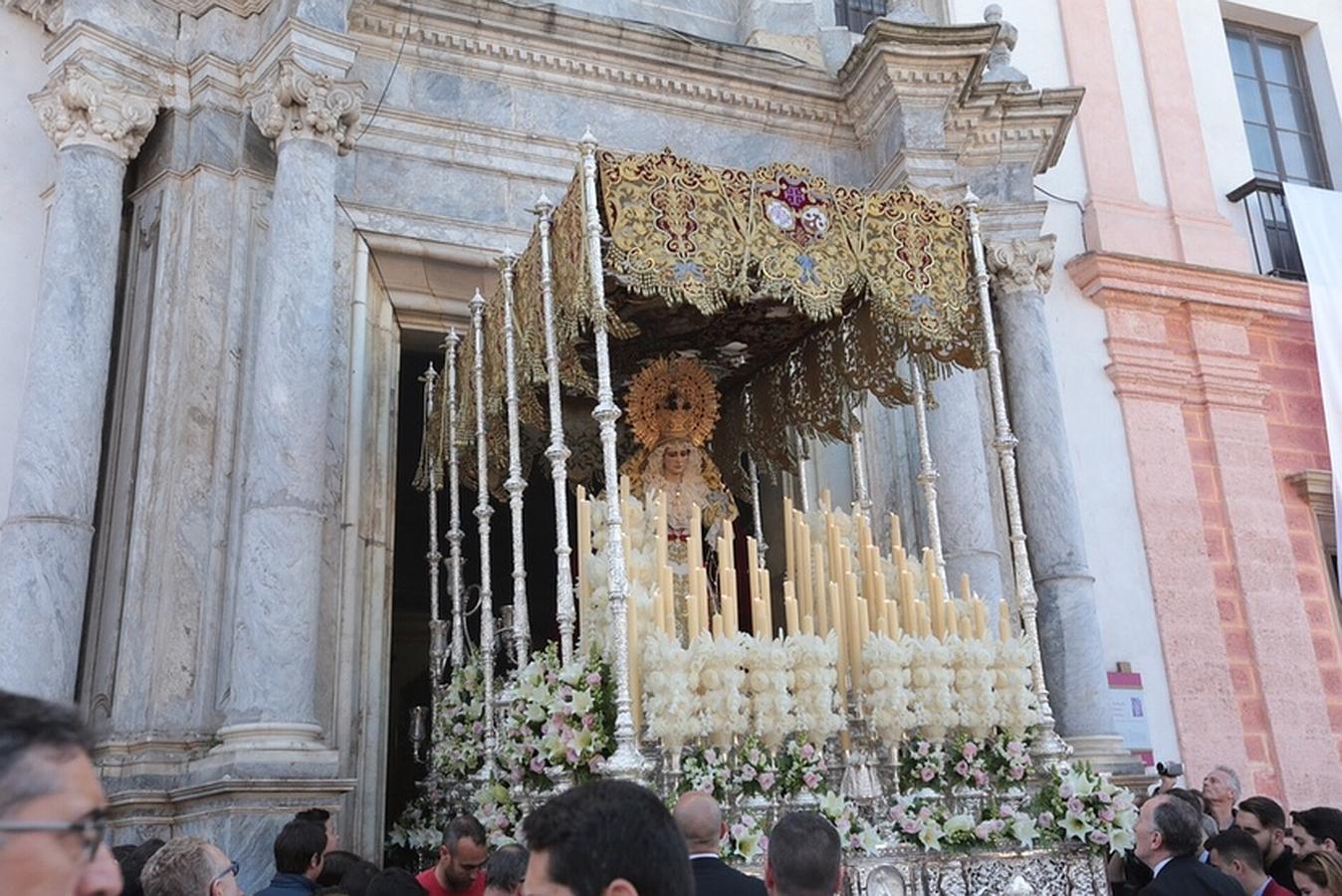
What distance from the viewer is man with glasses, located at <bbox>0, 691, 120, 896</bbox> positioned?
1.37 metres

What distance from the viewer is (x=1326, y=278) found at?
11461 millimetres

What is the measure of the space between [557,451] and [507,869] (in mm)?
2156

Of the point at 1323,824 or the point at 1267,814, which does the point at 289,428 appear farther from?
the point at 1323,824

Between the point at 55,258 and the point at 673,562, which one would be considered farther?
the point at 673,562

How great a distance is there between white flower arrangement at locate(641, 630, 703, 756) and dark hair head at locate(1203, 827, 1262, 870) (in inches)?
76.6

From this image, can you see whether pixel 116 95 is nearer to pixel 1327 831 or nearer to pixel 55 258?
pixel 55 258

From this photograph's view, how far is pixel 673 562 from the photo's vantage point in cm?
735

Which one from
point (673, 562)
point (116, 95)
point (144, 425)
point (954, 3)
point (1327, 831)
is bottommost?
point (1327, 831)

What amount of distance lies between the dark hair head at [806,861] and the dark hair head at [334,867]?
214 cm

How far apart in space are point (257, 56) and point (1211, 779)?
6241 millimetres

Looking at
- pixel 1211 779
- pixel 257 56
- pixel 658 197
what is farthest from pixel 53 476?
pixel 1211 779

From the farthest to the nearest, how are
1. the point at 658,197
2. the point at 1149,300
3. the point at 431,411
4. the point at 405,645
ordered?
1. the point at 405,645
2. the point at 1149,300
3. the point at 431,411
4. the point at 658,197

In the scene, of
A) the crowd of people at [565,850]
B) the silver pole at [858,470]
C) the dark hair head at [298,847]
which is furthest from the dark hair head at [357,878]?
the silver pole at [858,470]

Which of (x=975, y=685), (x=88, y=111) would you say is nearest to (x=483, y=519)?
(x=975, y=685)
